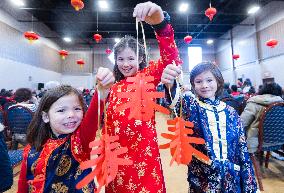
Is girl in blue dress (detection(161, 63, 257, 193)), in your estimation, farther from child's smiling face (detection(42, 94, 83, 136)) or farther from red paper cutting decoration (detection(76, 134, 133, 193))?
red paper cutting decoration (detection(76, 134, 133, 193))

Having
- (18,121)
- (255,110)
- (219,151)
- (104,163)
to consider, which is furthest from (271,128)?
(18,121)

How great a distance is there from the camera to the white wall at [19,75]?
30.3 ft

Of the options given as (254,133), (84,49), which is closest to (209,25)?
(84,49)

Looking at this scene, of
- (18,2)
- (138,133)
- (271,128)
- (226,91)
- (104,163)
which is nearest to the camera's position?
(104,163)

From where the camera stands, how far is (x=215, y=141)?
130 cm

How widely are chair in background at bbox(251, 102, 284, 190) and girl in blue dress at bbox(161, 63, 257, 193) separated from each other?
4.18 ft

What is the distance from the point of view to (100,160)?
68 centimetres

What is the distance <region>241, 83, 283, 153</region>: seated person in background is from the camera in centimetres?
249

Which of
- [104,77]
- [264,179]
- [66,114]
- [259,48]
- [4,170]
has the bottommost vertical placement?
[264,179]

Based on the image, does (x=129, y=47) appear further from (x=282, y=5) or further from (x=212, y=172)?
(x=282, y=5)

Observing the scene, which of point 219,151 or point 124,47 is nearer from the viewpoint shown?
point 124,47

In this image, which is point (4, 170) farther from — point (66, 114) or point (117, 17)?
point (117, 17)

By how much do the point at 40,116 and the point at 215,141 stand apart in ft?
3.07

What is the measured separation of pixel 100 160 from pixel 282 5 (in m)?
11.4
